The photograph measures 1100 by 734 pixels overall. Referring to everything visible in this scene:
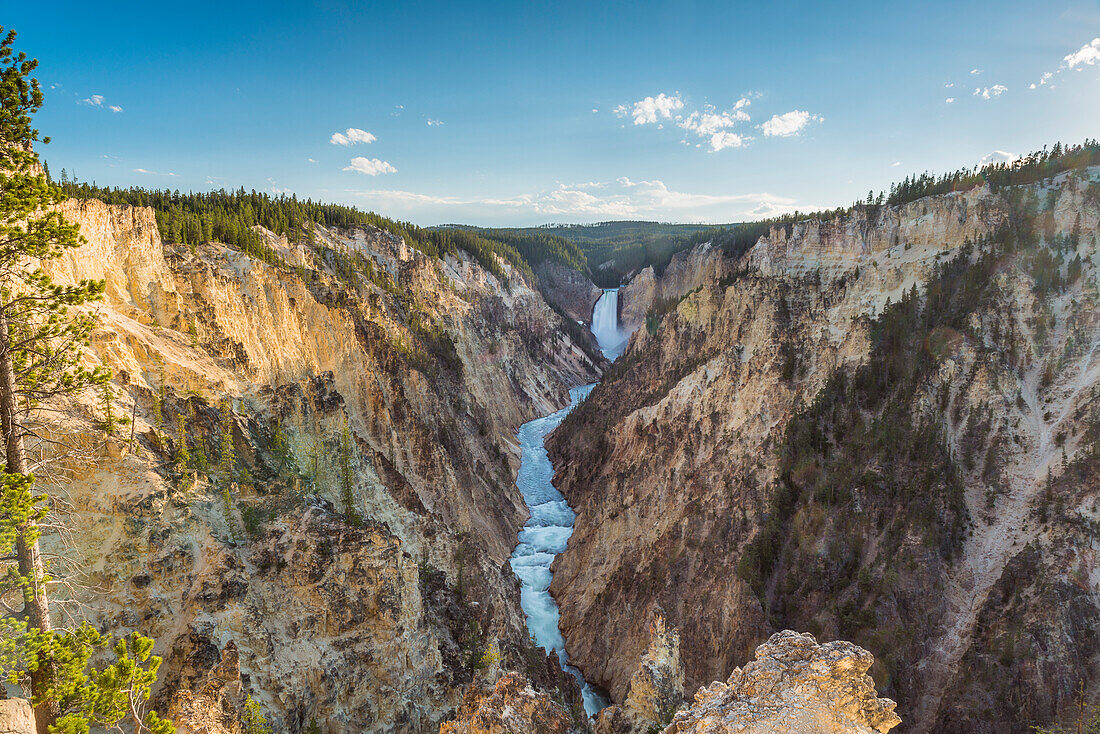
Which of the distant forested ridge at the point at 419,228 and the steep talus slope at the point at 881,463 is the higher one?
the distant forested ridge at the point at 419,228

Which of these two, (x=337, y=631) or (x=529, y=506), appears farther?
(x=529, y=506)

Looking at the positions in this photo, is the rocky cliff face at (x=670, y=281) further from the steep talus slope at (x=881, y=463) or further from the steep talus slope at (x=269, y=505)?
the steep talus slope at (x=269, y=505)

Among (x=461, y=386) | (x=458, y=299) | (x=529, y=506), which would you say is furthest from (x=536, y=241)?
(x=529, y=506)

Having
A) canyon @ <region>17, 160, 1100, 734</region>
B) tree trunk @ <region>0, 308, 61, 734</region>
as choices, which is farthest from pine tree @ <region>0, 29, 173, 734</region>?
canyon @ <region>17, 160, 1100, 734</region>

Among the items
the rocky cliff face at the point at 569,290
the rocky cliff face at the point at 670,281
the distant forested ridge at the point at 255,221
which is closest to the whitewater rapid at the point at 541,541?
the distant forested ridge at the point at 255,221

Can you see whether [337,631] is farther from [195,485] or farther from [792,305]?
[792,305]

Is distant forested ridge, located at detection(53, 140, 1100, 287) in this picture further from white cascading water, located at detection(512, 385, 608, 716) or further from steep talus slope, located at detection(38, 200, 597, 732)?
white cascading water, located at detection(512, 385, 608, 716)

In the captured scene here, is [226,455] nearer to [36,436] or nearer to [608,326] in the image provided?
[36,436]
